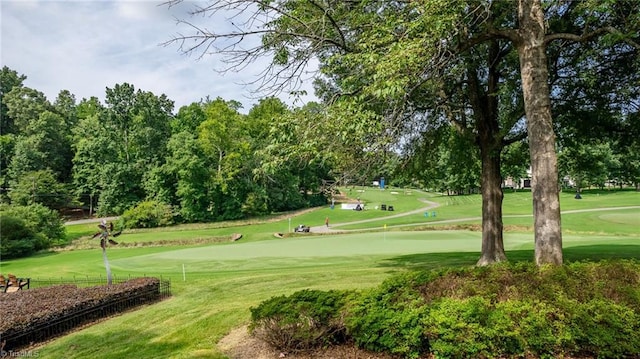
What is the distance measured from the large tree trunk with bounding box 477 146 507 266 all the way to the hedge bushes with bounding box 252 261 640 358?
580 cm

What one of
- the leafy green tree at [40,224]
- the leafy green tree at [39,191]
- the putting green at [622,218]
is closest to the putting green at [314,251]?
the putting green at [622,218]

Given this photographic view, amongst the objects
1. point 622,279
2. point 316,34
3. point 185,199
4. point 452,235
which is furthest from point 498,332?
point 185,199

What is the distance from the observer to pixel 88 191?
2060 inches

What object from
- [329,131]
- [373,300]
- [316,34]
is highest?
[316,34]

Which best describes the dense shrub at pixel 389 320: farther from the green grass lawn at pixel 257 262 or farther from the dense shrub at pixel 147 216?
the dense shrub at pixel 147 216

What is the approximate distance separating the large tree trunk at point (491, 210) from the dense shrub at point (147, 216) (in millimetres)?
37503

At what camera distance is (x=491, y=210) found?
443 inches

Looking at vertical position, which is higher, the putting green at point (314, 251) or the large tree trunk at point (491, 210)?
the large tree trunk at point (491, 210)

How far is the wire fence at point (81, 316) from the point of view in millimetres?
7639

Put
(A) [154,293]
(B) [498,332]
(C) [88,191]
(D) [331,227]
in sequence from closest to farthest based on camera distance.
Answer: (B) [498,332], (A) [154,293], (D) [331,227], (C) [88,191]

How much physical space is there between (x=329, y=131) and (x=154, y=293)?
26.8 feet

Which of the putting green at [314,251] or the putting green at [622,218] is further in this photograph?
the putting green at [622,218]

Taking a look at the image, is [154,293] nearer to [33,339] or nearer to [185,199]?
[33,339]

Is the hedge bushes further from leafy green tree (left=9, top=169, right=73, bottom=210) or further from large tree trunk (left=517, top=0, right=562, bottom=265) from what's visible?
leafy green tree (left=9, top=169, right=73, bottom=210)
